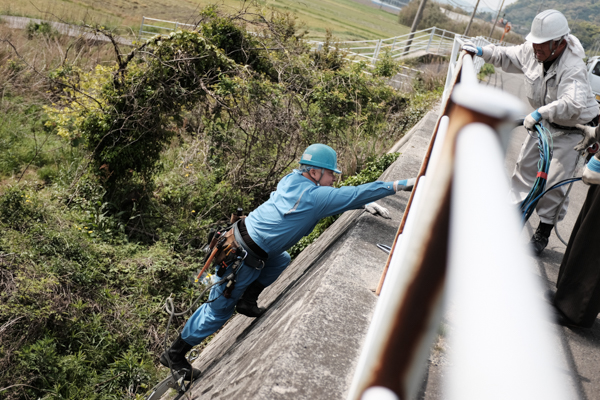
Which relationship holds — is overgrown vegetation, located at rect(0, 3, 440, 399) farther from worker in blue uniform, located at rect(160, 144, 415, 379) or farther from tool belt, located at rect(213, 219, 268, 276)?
tool belt, located at rect(213, 219, 268, 276)

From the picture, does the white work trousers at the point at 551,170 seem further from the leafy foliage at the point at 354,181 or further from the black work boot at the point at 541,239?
the leafy foliage at the point at 354,181

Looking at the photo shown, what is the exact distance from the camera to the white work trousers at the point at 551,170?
362 centimetres

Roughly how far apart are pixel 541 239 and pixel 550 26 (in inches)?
68.0

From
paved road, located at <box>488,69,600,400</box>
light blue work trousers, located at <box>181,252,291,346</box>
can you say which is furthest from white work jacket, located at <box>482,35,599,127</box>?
light blue work trousers, located at <box>181,252,291,346</box>

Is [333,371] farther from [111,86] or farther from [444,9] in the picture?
[444,9]

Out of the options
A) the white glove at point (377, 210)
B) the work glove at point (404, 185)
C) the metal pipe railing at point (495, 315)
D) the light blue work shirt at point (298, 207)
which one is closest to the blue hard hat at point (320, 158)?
the light blue work shirt at point (298, 207)

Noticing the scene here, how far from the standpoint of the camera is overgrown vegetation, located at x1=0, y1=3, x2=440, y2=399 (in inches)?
176

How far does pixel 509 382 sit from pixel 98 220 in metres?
6.80

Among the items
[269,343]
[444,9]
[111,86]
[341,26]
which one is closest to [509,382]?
[269,343]

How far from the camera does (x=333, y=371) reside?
5.86 feet

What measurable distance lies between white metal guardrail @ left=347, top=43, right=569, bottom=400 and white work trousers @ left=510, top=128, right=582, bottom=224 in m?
3.40

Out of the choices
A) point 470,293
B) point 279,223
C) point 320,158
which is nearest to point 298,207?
point 279,223

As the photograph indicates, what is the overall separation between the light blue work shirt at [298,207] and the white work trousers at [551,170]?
1390mm

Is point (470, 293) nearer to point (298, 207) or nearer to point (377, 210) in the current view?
point (298, 207)
